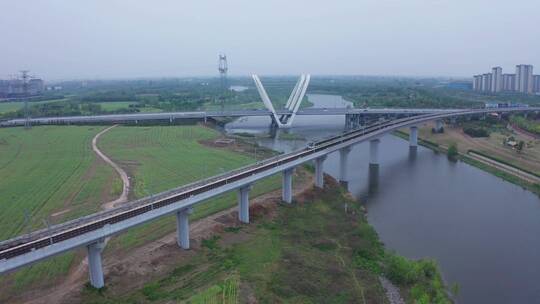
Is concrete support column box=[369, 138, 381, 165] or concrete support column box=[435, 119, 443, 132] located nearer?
concrete support column box=[369, 138, 381, 165]

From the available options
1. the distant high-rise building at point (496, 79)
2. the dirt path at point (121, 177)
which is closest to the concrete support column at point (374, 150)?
the dirt path at point (121, 177)

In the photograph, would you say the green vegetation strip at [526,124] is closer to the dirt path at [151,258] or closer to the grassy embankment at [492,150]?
the grassy embankment at [492,150]

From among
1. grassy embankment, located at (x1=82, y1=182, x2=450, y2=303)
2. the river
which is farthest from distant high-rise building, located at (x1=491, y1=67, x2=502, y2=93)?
grassy embankment, located at (x1=82, y1=182, x2=450, y2=303)

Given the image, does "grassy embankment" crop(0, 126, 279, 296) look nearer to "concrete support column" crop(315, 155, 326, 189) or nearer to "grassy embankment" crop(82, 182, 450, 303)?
"concrete support column" crop(315, 155, 326, 189)

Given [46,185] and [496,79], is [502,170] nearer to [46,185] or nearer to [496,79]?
[46,185]

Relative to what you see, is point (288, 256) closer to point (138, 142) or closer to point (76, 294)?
point (76, 294)

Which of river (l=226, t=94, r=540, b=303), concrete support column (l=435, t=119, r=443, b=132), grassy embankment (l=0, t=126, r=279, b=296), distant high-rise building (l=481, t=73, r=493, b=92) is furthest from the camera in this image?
distant high-rise building (l=481, t=73, r=493, b=92)
